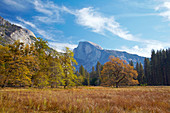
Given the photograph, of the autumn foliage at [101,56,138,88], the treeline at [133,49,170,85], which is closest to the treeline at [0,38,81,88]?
the autumn foliage at [101,56,138,88]

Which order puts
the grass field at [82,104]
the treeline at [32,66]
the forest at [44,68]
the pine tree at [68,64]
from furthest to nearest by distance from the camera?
the pine tree at [68,64]
the forest at [44,68]
the treeline at [32,66]
the grass field at [82,104]

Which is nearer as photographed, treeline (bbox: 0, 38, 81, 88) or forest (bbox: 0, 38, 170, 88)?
treeline (bbox: 0, 38, 81, 88)

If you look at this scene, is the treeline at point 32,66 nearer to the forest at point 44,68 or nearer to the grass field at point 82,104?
the forest at point 44,68

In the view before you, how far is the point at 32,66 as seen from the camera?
2667 cm

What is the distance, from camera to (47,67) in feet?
95.6

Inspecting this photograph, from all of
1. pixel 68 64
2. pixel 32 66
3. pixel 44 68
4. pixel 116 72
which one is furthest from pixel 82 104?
pixel 116 72

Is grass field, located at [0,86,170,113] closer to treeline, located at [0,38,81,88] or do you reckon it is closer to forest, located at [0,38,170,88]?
treeline, located at [0,38,81,88]

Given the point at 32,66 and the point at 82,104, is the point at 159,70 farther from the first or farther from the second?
the point at 82,104

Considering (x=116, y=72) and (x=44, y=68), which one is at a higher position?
(x=44, y=68)

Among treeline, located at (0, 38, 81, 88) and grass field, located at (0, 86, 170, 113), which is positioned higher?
treeline, located at (0, 38, 81, 88)

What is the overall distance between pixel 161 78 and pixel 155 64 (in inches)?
378

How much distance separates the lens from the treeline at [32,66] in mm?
22406

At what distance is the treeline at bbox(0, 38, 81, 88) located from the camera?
22.4 meters

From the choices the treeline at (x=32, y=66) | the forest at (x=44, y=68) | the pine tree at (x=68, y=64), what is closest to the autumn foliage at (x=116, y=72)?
the forest at (x=44, y=68)
